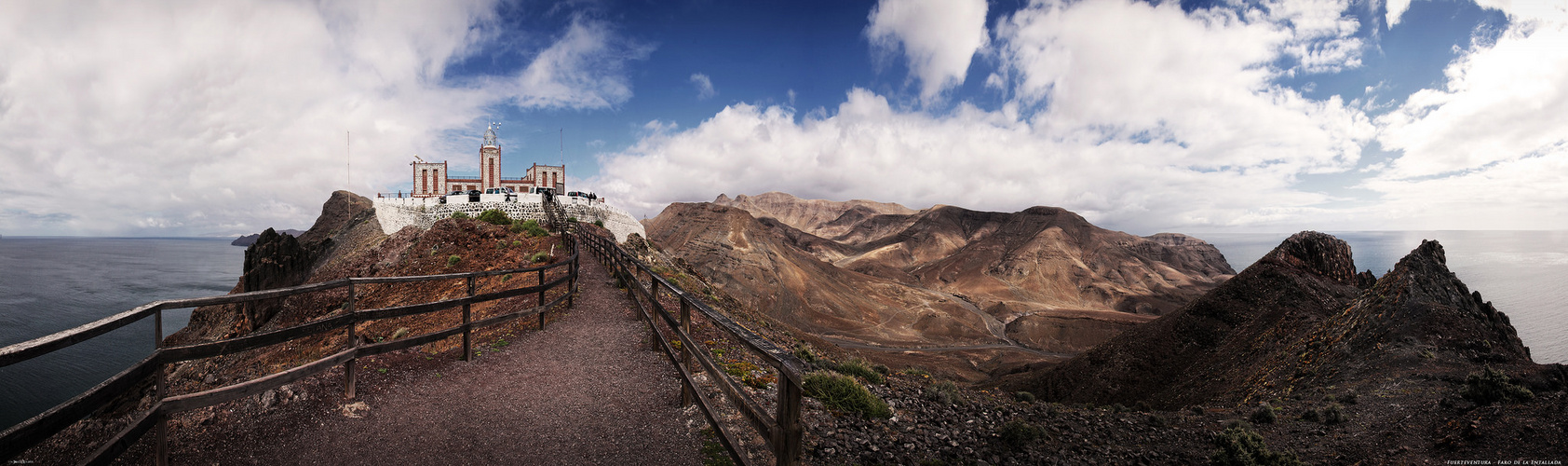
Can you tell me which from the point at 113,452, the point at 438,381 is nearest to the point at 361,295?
the point at 438,381

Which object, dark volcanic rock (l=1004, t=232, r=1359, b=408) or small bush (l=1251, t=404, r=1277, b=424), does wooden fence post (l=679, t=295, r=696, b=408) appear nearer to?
small bush (l=1251, t=404, r=1277, b=424)

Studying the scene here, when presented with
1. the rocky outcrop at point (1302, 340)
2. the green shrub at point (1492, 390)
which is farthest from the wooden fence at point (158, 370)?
the rocky outcrop at point (1302, 340)

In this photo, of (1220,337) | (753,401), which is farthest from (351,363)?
(1220,337)

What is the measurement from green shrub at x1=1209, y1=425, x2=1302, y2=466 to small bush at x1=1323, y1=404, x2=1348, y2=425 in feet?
7.89

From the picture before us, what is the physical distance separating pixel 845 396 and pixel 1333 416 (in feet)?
28.0

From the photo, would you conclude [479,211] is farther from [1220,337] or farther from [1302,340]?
[1220,337]

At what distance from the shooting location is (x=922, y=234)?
137 metres

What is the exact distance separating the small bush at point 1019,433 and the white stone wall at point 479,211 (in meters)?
27.7

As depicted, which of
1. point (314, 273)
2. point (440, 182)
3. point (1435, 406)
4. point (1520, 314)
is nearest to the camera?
point (1435, 406)

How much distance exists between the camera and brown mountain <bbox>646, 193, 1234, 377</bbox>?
58875mm

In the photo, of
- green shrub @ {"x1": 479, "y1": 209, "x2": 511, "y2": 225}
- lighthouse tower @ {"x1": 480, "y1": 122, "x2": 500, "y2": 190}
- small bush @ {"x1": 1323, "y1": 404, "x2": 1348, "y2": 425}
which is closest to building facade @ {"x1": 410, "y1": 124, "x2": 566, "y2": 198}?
lighthouse tower @ {"x1": 480, "y1": 122, "x2": 500, "y2": 190}

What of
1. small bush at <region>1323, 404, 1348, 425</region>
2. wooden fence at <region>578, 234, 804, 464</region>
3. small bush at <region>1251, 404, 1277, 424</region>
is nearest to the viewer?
wooden fence at <region>578, 234, 804, 464</region>

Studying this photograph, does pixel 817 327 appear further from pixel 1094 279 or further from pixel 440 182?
pixel 1094 279

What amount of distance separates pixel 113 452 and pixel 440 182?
134 feet
